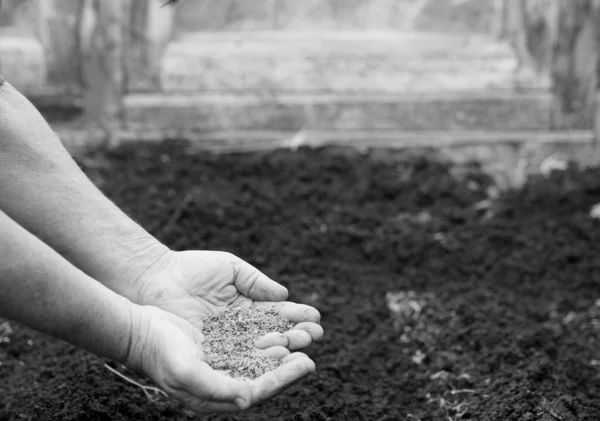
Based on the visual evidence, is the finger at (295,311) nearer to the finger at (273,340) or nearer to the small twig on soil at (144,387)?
the finger at (273,340)

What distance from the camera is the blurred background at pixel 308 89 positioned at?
449 cm

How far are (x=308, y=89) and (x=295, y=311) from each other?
2723 mm

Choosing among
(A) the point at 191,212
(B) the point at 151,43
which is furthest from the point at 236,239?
(B) the point at 151,43

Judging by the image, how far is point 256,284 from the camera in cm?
208

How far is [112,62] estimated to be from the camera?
179 inches

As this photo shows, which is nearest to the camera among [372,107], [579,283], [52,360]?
[52,360]

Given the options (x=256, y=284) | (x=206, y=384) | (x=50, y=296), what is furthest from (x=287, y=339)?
(x=50, y=296)

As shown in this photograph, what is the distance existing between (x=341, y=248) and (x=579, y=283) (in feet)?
3.45

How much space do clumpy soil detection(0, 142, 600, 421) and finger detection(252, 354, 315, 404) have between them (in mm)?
450

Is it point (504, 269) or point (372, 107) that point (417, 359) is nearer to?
point (504, 269)

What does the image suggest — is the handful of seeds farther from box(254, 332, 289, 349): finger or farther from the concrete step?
the concrete step

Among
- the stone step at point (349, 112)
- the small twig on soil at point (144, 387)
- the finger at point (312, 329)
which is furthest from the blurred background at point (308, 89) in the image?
the finger at point (312, 329)

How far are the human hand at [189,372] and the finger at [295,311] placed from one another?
0.22 metres

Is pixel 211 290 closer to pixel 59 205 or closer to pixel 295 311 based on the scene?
pixel 295 311
